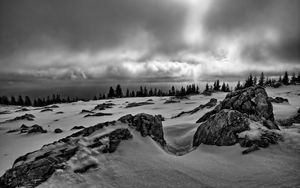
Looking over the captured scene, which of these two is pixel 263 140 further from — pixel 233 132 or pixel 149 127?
pixel 149 127

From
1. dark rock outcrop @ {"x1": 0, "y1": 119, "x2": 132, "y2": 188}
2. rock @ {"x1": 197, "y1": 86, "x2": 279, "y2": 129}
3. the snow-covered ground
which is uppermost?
rock @ {"x1": 197, "y1": 86, "x2": 279, "y2": 129}

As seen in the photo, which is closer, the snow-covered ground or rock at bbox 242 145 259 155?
the snow-covered ground

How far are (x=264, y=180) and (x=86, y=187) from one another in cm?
522

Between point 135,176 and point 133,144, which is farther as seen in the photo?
point 133,144

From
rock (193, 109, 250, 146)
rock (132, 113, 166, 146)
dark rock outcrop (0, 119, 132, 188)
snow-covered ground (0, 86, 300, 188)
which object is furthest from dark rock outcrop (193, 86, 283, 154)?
dark rock outcrop (0, 119, 132, 188)

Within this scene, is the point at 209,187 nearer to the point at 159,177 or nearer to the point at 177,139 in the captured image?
the point at 159,177

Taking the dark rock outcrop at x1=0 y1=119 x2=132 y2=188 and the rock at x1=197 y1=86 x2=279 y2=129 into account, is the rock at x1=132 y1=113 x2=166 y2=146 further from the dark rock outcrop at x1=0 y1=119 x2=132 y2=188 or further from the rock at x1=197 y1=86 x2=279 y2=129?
the rock at x1=197 y1=86 x2=279 y2=129

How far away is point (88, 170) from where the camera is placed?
17.0 feet

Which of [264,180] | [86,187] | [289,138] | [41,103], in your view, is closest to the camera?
[86,187]

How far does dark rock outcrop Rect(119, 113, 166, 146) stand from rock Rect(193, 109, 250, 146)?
219cm

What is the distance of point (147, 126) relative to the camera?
8.69 m

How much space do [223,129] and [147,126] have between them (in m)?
3.94

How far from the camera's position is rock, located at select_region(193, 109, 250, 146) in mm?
7954

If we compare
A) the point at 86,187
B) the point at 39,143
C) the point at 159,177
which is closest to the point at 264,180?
the point at 159,177
